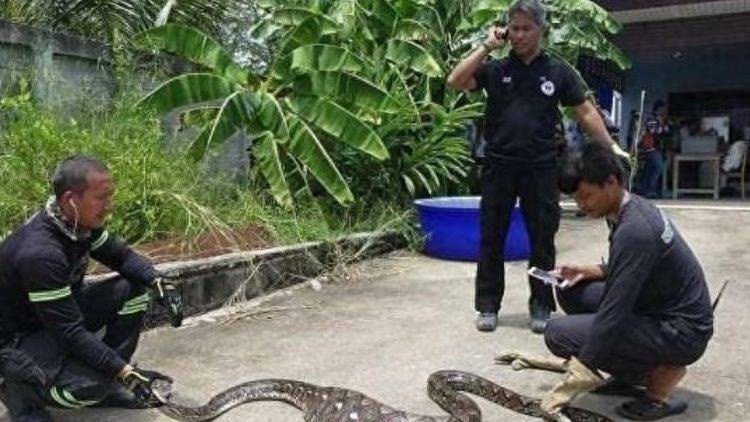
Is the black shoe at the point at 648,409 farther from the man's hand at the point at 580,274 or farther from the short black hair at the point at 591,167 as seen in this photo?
the short black hair at the point at 591,167

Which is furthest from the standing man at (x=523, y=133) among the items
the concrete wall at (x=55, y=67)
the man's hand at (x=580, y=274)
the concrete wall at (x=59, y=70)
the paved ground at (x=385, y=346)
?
the concrete wall at (x=55, y=67)

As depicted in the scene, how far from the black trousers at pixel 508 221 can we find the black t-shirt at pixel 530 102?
12cm

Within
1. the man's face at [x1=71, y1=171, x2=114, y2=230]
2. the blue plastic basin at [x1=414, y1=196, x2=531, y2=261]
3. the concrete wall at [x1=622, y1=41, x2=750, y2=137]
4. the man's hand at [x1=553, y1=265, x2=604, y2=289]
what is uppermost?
the concrete wall at [x1=622, y1=41, x2=750, y2=137]

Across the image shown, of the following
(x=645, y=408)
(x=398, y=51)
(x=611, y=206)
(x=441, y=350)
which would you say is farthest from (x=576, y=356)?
A: (x=398, y=51)

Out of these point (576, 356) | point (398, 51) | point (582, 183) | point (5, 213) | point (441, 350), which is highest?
point (398, 51)

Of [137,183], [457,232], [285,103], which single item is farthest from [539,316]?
[285,103]

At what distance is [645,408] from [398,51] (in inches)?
233

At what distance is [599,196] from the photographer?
11.1ft

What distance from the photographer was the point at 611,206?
11.2 ft

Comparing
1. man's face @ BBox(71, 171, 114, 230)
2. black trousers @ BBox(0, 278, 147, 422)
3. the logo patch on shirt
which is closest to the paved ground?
black trousers @ BBox(0, 278, 147, 422)

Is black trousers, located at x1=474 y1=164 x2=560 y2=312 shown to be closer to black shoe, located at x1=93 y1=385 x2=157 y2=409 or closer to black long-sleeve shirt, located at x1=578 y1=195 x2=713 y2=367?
black long-sleeve shirt, located at x1=578 y1=195 x2=713 y2=367

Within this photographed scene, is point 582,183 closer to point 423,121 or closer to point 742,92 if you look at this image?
point 423,121

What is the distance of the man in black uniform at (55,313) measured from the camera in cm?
322

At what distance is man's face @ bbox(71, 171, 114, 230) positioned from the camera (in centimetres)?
328
